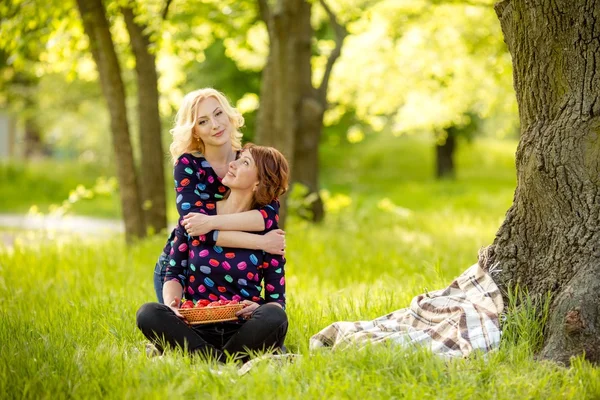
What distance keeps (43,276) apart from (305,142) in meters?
5.48

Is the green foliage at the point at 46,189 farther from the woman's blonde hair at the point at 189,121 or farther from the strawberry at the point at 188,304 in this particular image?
the strawberry at the point at 188,304

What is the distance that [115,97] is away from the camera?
28.9ft

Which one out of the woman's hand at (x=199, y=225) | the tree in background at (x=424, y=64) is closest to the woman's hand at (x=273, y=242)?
the woman's hand at (x=199, y=225)

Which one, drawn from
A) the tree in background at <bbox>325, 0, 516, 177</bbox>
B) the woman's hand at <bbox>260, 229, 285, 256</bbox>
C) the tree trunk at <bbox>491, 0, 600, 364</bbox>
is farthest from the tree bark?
the tree trunk at <bbox>491, 0, 600, 364</bbox>

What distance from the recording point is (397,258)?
25.3 ft

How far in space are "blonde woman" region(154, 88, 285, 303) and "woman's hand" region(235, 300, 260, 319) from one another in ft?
1.01

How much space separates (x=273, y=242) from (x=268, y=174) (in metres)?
0.38

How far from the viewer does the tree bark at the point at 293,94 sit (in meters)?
8.32

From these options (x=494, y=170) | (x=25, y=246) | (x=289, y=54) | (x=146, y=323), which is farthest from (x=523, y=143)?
(x=494, y=170)

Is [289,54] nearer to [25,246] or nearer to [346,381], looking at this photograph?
[25,246]

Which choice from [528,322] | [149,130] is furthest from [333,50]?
[528,322]

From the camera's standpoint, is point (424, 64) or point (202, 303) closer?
point (202, 303)

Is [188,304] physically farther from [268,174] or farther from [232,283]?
[268,174]

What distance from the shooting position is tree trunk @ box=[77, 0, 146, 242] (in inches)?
334
